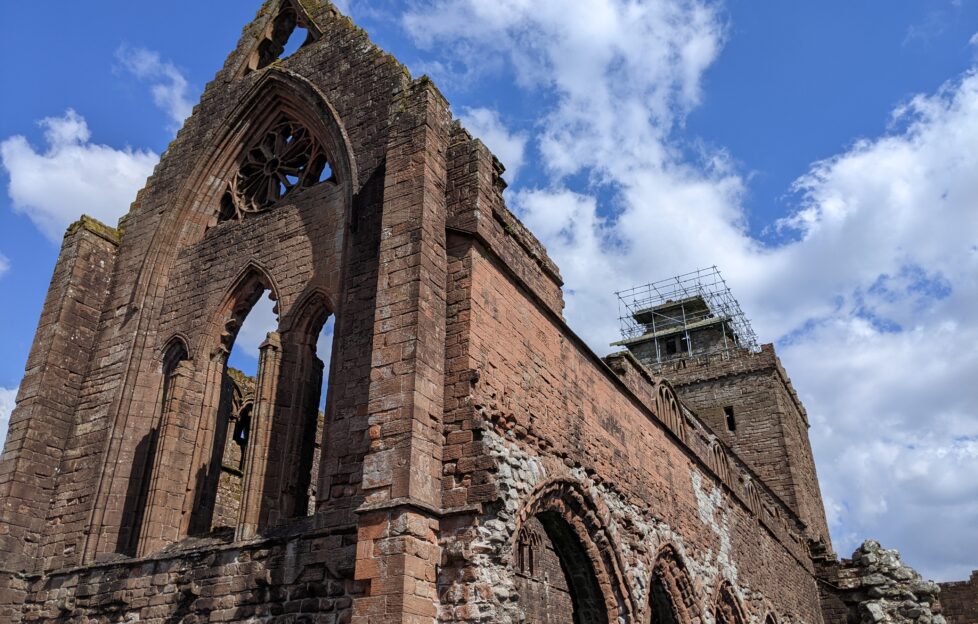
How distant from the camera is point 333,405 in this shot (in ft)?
26.9

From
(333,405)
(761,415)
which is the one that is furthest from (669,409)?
(761,415)

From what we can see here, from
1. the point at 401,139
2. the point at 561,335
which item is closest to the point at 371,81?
the point at 401,139

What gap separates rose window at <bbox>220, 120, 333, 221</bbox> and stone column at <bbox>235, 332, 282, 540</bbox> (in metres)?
2.51

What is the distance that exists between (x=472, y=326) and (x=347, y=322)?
1.56 metres

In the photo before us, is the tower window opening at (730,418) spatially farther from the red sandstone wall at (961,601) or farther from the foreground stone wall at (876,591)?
the red sandstone wall at (961,601)

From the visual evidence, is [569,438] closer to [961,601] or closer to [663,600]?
[663,600]

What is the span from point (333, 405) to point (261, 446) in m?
1.23

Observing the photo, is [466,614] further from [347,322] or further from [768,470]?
[768,470]

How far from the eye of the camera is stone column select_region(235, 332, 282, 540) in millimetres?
8375

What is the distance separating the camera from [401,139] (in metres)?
8.85

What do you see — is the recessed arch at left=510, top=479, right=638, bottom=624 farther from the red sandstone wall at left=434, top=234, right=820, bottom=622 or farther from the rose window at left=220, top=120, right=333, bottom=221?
the rose window at left=220, top=120, right=333, bottom=221

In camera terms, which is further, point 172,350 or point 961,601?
point 961,601

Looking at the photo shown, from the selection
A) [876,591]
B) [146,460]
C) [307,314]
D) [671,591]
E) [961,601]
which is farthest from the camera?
[961,601]

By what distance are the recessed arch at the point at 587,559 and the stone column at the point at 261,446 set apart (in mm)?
2847
